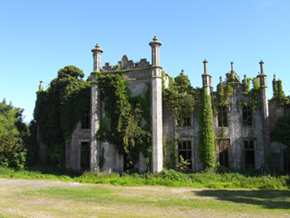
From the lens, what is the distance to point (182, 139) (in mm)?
20547

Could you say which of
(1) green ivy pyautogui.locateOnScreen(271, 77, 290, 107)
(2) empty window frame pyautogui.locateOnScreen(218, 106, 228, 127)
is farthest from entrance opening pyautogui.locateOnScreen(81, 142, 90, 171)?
(1) green ivy pyautogui.locateOnScreen(271, 77, 290, 107)

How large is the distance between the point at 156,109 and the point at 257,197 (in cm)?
908

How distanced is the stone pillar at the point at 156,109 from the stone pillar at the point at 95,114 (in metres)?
4.50

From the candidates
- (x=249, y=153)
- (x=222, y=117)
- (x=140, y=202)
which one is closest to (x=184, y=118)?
(x=222, y=117)

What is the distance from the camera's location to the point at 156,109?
1939cm

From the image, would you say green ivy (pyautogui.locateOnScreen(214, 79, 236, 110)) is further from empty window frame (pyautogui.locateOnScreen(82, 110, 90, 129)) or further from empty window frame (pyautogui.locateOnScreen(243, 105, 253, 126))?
empty window frame (pyautogui.locateOnScreen(82, 110, 90, 129))

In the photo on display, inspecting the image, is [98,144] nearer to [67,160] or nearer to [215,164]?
[67,160]

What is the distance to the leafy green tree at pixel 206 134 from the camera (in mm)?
19422

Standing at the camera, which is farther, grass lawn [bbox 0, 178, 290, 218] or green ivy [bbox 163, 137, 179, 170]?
green ivy [bbox 163, 137, 179, 170]

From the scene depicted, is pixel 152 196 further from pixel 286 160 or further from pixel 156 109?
Result: pixel 286 160

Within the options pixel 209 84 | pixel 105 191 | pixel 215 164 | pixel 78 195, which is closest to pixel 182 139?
pixel 215 164

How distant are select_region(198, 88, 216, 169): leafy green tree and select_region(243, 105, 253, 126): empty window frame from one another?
2694mm

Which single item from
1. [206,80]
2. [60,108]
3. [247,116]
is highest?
[206,80]

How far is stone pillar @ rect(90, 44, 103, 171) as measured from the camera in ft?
66.2
